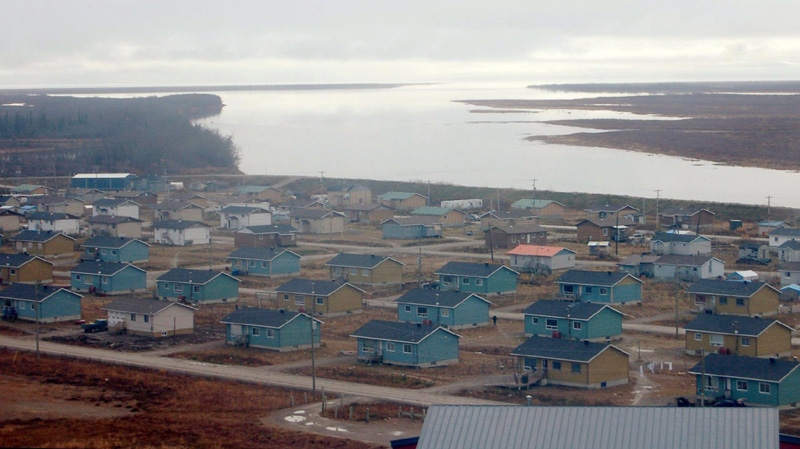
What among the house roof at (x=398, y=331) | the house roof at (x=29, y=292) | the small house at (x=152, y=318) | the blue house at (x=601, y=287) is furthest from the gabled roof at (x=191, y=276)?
the blue house at (x=601, y=287)

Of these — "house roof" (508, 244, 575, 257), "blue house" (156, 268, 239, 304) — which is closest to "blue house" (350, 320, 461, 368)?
"blue house" (156, 268, 239, 304)

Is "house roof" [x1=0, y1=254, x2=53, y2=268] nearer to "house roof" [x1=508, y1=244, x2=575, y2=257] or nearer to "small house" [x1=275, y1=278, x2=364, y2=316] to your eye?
"small house" [x1=275, y1=278, x2=364, y2=316]

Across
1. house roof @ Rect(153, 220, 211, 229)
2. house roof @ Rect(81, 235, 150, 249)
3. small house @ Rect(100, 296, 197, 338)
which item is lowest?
small house @ Rect(100, 296, 197, 338)

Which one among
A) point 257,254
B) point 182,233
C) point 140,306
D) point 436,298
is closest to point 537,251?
point 257,254

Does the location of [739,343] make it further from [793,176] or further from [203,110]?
[203,110]

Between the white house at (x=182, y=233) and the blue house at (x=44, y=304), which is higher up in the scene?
the white house at (x=182, y=233)

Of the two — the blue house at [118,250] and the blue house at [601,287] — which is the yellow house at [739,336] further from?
the blue house at [118,250]

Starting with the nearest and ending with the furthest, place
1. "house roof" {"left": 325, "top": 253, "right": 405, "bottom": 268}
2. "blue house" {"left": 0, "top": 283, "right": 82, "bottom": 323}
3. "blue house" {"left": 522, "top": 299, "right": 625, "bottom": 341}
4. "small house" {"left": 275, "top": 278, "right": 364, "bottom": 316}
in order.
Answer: "blue house" {"left": 522, "top": 299, "right": 625, "bottom": 341} → "blue house" {"left": 0, "top": 283, "right": 82, "bottom": 323} → "small house" {"left": 275, "top": 278, "right": 364, "bottom": 316} → "house roof" {"left": 325, "top": 253, "right": 405, "bottom": 268}
